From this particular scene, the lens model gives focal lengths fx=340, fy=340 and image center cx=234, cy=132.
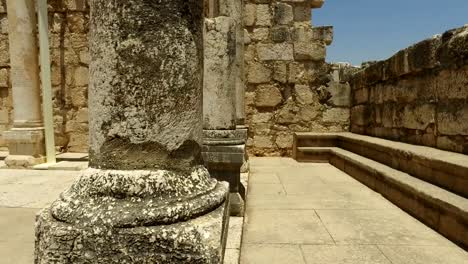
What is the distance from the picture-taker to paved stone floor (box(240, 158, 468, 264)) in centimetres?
267

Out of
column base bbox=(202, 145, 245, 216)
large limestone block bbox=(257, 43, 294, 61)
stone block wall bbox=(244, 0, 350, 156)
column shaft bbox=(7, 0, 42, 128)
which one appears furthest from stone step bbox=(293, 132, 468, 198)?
column shaft bbox=(7, 0, 42, 128)

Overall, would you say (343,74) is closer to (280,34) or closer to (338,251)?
(280,34)

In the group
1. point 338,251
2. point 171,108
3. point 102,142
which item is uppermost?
point 171,108

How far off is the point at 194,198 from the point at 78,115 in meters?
7.91

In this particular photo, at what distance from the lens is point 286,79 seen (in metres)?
7.77

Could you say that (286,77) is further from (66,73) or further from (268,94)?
(66,73)

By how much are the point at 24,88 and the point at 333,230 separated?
6689 mm

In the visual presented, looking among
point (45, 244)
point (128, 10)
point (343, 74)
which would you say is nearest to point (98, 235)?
point (45, 244)

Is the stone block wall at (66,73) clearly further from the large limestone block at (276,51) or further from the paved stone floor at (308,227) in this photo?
the large limestone block at (276,51)

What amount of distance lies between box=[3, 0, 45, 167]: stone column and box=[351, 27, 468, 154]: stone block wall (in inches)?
264

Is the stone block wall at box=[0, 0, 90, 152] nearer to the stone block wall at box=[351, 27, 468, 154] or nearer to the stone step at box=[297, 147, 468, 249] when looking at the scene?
the stone step at box=[297, 147, 468, 249]

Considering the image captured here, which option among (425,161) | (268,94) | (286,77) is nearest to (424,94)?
(425,161)

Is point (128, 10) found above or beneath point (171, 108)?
above

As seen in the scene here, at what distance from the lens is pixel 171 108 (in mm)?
1586
